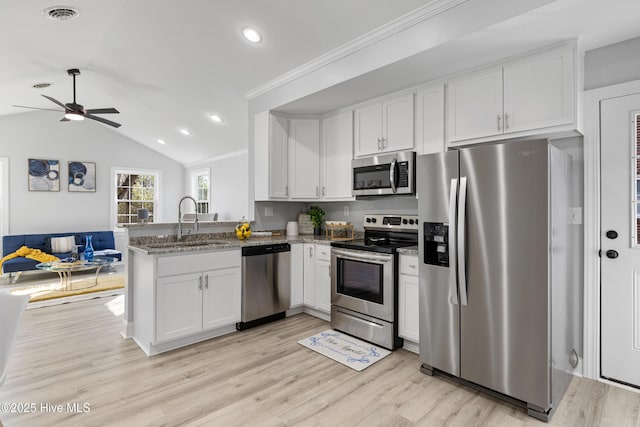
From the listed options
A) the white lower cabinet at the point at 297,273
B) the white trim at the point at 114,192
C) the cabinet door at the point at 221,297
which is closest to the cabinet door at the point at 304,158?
the white lower cabinet at the point at 297,273

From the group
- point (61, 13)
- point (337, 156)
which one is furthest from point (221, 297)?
point (61, 13)

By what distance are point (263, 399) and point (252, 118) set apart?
3.28 meters

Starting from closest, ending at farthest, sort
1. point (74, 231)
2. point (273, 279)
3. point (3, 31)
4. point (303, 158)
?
1. point (3, 31)
2. point (273, 279)
3. point (303, 158)
4. point (74, 231)

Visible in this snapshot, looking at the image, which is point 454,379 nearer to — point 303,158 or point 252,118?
point 303,158

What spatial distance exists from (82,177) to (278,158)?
538cm

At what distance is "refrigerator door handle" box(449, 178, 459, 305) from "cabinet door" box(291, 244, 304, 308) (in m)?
1.91

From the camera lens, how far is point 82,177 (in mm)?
7227

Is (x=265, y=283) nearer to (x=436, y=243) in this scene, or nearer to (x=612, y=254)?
(x=436, y=243)

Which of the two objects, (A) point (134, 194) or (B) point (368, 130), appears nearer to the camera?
(B) point (368, 130)

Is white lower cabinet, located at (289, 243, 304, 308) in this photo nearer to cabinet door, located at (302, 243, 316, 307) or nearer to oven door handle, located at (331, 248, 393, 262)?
cabinet door, located at (302, 243, 316, 307)

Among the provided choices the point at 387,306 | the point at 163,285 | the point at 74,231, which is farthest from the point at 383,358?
the point at 74,231

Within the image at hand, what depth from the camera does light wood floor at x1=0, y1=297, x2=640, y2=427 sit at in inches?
82.4

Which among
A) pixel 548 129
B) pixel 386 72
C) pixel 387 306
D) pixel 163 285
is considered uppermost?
pixel 386 72

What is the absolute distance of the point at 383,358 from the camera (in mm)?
2930
